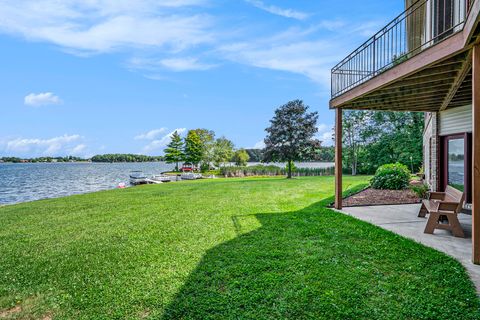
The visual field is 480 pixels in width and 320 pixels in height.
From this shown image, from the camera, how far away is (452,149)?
855cm

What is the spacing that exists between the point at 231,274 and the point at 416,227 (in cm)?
467

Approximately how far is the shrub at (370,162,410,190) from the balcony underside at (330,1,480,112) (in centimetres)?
459

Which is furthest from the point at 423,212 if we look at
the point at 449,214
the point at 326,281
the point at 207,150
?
the point at 207,150

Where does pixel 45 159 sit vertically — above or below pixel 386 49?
below

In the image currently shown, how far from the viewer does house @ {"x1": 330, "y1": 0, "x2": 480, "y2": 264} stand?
3936 mm

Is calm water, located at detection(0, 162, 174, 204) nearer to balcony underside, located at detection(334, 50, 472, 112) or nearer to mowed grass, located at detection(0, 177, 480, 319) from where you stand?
mowed grass, located at detection(0, 177, 480, 319)

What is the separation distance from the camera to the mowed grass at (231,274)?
303 cm

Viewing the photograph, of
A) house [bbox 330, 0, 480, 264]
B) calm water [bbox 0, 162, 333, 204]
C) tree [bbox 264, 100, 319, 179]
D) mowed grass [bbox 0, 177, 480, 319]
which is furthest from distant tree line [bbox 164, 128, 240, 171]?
mowed grass [bbox 0, 177, 480, 319]

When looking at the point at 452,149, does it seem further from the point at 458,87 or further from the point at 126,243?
the point at 126,243

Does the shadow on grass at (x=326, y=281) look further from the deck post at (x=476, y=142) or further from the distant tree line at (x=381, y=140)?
the distant tree line at (x=381, y=140)

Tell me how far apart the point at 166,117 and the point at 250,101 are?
4580cm

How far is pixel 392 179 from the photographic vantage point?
12758 mm

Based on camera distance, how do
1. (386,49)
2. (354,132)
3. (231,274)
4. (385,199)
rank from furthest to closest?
(354,132)
(385,199)
(386,49)
(231,274)

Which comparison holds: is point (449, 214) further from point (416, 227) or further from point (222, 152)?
point (222, 152)
